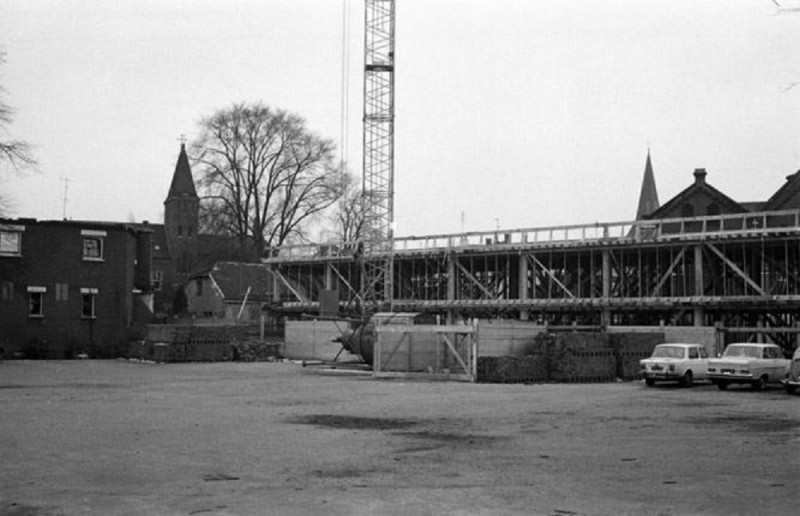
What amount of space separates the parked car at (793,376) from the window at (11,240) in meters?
37.8

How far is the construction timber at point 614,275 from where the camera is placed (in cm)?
5138

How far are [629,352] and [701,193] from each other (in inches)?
1381

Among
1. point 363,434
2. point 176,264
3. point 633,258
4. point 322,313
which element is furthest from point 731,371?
point 176,264

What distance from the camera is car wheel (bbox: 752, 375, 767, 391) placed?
31203mm

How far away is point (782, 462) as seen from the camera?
13.9m

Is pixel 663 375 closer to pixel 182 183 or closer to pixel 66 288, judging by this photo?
pixel 66 288

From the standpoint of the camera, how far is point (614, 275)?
5878 cm

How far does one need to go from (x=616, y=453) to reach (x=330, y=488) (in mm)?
5322

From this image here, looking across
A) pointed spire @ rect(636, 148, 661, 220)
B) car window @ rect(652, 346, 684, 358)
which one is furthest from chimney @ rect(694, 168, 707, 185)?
pointed spire @ rect(636, 148, 661, 220)

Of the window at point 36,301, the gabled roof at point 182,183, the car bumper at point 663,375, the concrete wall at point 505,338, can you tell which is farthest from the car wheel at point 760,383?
the gabled roof at point 182,183

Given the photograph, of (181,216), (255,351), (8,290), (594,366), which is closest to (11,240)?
(8,290)

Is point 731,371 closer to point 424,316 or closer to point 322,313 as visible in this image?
point 424,316

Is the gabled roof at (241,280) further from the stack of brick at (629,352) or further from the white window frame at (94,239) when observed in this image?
the stack of brick at (629,352)

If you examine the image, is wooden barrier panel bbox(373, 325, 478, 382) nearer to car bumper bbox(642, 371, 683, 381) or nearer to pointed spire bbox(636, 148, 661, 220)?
car bumper bbox(642, 371, 683, 381)
